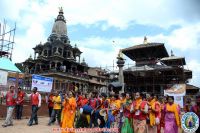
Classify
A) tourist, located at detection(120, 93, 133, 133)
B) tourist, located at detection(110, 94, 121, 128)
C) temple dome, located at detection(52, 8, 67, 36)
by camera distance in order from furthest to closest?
temple dome, located at detection(52, 8, 67, 36) < tourist, located at detection(110, 94, 121, 128) < tourist, located at detection(120, 93, 133, 133)

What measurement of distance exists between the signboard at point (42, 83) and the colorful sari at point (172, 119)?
30.8ft

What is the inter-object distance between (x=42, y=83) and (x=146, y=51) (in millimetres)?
21302

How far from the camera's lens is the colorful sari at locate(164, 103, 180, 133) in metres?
7.63

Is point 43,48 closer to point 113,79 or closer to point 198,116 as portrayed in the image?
point 113,79

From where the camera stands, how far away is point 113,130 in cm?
1044

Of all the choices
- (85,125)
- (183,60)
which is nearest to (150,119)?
(85,125)

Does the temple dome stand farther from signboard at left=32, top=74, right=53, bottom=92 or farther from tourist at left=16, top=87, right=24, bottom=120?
tourist at left=16, top=87, right=24, bottom=120

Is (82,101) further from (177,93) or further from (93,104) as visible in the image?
(177,93)

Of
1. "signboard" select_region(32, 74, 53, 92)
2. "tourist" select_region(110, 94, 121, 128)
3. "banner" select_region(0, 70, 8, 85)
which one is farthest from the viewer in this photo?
"signboard" select_region(32, 74, 53, 92)

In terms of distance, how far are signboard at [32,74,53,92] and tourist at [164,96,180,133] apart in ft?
30.6

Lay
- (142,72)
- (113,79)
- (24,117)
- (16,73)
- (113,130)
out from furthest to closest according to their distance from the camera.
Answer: (113,79) → (142,72) → (24,117) → (16,73) → (113,130)

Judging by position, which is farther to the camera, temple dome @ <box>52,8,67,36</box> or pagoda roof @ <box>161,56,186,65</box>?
temple dome @ <box>52,8,67,36</box>

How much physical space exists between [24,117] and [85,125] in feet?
23.7

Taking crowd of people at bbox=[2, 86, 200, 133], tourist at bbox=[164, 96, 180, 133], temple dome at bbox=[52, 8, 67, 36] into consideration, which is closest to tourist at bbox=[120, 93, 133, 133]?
crowd of people at bbox=[2, 86, 200, 133]
